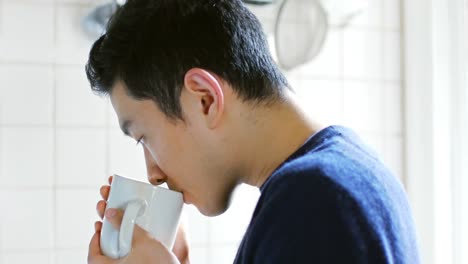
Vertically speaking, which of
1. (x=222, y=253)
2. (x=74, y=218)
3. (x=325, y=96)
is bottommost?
(x=222, y=253)

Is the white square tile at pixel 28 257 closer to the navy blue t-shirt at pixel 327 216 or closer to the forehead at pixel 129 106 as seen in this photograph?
the forehead at pixel 129 106

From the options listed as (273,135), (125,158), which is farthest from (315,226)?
(125,158)

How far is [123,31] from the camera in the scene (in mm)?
811

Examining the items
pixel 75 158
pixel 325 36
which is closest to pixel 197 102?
→ pixel 75 158

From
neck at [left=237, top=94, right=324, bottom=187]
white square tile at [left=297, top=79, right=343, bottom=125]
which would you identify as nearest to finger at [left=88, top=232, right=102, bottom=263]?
neck at [left=237, top=94, right=324, bottom=187]

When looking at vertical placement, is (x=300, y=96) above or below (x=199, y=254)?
above

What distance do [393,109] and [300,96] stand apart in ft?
0.75

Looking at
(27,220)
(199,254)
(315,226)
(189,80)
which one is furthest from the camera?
(199,254)

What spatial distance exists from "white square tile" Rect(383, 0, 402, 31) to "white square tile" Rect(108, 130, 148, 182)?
0.61 metres

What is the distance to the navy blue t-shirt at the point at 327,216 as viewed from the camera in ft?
2.10

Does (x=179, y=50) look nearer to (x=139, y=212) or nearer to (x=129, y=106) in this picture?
(x=129, y=106)

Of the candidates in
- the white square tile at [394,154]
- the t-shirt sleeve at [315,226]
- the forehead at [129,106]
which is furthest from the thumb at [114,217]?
the white square tile at [394,154]

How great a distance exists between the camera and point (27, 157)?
126 cm

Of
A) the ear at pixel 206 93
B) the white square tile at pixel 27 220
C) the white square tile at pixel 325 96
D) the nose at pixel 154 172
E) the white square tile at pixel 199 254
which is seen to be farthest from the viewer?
the white square tile at pixel 325 96
